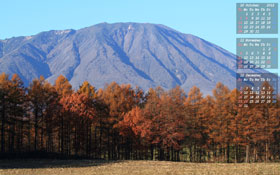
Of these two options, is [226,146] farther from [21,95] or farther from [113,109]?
[21,95]

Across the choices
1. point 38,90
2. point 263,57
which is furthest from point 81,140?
point 263,57

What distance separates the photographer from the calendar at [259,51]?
4559cm

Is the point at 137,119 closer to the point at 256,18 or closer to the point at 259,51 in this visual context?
the point at 259,51

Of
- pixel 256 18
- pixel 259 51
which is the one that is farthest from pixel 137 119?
pixel 256 18

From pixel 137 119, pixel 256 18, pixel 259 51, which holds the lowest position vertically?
pixel 137 119

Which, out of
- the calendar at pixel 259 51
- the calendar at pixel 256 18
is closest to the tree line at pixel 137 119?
the calendar at pixel 259 51

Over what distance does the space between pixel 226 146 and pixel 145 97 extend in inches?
778

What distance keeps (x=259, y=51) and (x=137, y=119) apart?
104ft

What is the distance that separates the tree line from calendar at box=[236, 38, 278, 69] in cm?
1864

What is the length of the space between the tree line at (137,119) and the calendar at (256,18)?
65.4 ft

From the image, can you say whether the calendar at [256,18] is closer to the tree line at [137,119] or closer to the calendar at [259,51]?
the calendar at [259,51]

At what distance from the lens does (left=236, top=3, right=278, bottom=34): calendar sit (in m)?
46.0

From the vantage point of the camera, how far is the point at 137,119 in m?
73.4

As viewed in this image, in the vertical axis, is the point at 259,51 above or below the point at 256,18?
below
